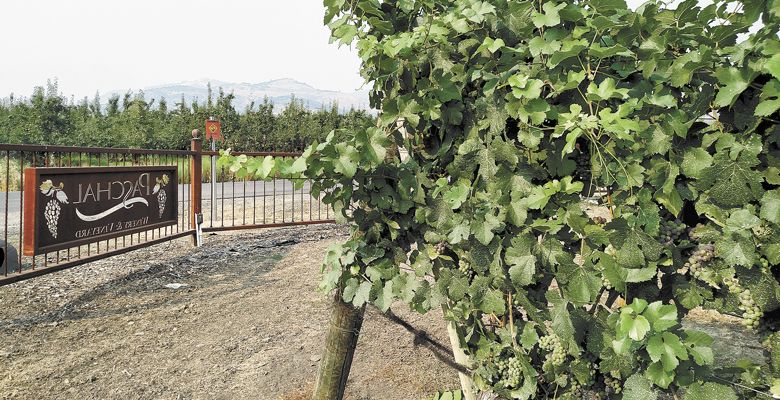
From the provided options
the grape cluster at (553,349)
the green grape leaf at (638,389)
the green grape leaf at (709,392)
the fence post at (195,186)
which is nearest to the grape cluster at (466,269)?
the grape cluster at (553,349)

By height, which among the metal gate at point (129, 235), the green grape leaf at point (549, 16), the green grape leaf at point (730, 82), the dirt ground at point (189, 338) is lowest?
the dirt ground at point (189, 338)

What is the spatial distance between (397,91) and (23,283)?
570cm

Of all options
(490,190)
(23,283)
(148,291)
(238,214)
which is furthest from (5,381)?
(238,214)

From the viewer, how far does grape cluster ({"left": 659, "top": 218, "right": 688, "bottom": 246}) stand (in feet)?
3.84

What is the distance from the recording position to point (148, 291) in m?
5.12

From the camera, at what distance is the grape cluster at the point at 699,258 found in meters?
1.14

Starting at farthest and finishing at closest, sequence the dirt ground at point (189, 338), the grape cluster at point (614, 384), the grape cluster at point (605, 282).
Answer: the dirt ground at point (189, 338) → the grape cluster at point (614, 384) → the grape cluster at point (605, 282)

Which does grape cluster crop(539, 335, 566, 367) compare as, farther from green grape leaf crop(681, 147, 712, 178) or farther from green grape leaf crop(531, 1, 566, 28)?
green grape leaf crop(531, 1, 566, 28)

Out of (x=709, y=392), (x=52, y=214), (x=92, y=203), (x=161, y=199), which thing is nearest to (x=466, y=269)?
(x=709, y=392)

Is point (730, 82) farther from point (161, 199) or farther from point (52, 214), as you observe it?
point (161, 199)

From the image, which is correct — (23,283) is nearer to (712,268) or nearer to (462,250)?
(462,250)

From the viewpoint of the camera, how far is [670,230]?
1179mm

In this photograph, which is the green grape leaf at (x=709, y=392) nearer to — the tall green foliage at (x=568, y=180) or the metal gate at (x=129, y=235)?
the tall green foliage at (x=568, y=180)

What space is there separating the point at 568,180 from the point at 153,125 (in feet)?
98.0
